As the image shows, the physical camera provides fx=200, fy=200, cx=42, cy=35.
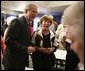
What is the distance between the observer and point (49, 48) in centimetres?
254

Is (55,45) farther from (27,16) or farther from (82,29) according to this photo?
(82,29)

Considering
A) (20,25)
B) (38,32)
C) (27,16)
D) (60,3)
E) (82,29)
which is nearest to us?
(82,29)

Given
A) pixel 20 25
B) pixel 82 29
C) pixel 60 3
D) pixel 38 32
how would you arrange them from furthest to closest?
pixel 60 3, pixel 38 32, pixel 20 25, pixel 82 29

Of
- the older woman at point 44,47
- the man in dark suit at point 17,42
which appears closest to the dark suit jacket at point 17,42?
the man in dark suit at point 17,42

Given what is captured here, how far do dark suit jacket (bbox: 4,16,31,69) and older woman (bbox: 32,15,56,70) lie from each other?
0.39m

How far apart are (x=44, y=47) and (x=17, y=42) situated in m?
0.59

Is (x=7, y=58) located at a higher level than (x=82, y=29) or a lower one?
lower

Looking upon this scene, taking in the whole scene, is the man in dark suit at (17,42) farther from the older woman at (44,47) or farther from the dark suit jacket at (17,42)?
the older woman at (44,47)

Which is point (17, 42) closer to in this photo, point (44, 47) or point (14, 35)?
point (14, 35)

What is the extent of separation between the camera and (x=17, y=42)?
2.03 meters

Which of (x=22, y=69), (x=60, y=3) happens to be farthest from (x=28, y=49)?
(x=60, y=3)

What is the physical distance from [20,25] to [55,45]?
2.55 ft

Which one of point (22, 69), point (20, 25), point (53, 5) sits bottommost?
point (22, 69)

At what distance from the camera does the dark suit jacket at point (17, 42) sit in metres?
2.02
